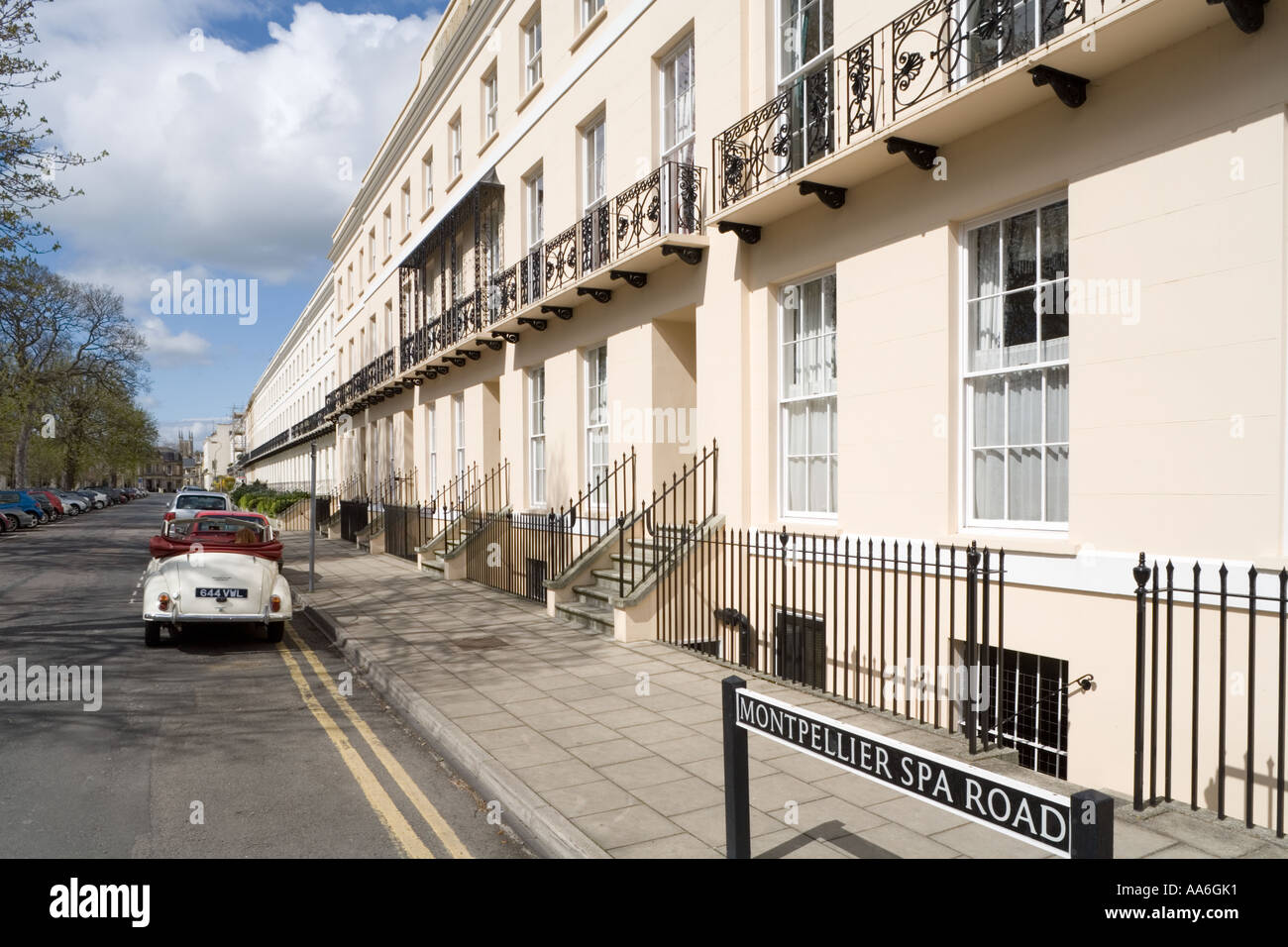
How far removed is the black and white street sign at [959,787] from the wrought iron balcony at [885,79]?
5.01 m

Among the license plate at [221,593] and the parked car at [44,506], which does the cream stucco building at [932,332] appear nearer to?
the license plate at [221,593]

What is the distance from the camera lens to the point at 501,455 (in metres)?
18.7

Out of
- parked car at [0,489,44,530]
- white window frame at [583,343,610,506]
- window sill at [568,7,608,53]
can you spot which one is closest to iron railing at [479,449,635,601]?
white window frame at [583,343,610,506]

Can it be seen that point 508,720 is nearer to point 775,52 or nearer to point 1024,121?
point 1024,121

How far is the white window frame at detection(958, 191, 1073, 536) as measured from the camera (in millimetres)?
6656

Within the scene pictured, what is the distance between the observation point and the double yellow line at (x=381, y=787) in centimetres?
477

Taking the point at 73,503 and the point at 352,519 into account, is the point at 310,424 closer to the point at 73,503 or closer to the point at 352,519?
the point at 352,519

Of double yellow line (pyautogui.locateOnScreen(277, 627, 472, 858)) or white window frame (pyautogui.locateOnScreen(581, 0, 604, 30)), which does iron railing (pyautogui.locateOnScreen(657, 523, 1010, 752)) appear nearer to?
double yellow line (pyautogui.locateOnScreen(277, 627, 472, 858))

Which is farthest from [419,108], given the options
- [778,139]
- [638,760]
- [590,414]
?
[638,760]

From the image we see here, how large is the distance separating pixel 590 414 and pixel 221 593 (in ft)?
21.2

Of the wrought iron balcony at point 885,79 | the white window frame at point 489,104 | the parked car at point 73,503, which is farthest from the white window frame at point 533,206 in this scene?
the parked car at point 73,503

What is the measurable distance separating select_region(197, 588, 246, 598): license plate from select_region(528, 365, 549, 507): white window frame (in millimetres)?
6875
